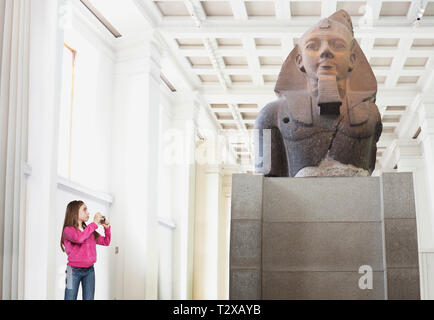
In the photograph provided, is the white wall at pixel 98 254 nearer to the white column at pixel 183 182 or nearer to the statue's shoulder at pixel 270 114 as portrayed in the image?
the white column at pixel 183 182

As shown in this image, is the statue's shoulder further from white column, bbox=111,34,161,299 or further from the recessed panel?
the recessed panel

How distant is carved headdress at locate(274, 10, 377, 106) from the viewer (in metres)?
5.78

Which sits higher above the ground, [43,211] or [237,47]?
[237,47]

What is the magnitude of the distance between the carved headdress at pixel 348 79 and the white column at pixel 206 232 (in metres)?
10.1

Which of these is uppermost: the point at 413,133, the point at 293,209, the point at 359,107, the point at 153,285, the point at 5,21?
the point at 413,133

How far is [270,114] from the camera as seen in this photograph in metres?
5.75

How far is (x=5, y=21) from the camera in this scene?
5.98 m

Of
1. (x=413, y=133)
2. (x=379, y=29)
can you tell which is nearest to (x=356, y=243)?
(x=379, y=29)

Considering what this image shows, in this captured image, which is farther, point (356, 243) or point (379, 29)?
point (379, 29)

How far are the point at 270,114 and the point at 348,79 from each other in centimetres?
82
